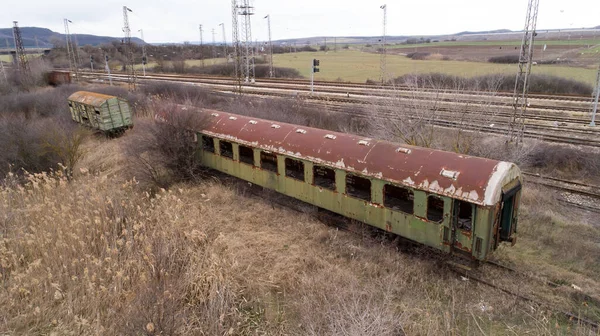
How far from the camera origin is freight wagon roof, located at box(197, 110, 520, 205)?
905cm

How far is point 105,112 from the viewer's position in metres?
24.4

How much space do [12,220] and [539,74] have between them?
43.9 m

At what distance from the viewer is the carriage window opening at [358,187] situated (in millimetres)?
11641

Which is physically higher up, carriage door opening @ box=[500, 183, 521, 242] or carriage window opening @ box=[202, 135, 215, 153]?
carriage window opening @ box=[202, 135, 215, 153]

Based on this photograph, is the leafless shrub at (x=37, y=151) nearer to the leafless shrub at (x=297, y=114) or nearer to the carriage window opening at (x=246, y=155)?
the carriage window opening at (x=246, y=155)

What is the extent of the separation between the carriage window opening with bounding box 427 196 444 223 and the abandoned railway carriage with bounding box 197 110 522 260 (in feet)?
0.09

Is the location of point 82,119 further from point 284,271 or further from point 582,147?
point 582,147

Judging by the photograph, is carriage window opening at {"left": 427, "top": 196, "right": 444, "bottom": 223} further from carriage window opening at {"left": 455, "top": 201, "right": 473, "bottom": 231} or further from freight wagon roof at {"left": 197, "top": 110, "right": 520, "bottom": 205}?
freight wagon roof at {"left": 197, "top": 110, "right": 520, "bottom": 205}

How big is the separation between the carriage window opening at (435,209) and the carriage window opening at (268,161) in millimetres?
5671

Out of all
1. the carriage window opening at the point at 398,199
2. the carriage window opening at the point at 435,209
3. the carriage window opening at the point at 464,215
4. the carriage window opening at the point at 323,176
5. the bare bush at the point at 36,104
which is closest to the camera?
the carriage window opening at the point at 464,215

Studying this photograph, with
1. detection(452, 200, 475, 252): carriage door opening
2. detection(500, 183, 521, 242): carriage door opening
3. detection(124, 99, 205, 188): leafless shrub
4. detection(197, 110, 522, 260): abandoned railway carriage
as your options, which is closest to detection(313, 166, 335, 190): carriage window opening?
detection(197, 110, 522, 260): abandoned railway carriage

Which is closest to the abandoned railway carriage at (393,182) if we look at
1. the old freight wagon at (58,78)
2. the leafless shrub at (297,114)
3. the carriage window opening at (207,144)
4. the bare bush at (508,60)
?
the carriage window opening at (207,144)

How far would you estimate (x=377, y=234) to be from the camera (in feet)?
38.5

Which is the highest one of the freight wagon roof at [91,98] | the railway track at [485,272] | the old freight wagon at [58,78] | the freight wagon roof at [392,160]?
the old freight wagon at [58,78]
